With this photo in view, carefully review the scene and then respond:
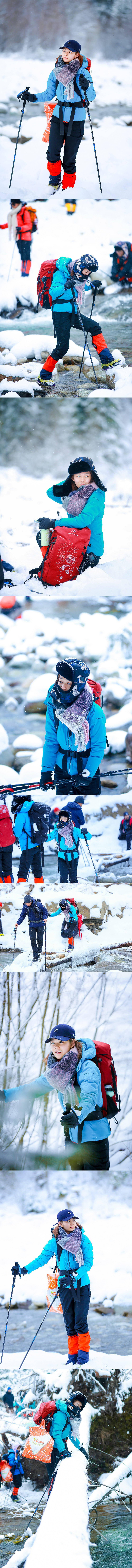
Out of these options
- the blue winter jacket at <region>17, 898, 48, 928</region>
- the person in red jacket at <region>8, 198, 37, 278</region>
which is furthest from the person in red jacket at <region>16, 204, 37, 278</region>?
the blue winter jacket at <region>17, 898, 48, 928</region>

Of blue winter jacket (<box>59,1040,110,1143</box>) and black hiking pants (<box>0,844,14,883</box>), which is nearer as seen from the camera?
blue winter jacket (<box>59,1040,110,1143</box>)

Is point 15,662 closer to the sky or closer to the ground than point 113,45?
closer to the ground

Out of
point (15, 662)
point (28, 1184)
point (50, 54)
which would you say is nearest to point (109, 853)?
point (15, 662)

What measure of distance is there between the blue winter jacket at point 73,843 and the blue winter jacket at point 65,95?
7.34ft

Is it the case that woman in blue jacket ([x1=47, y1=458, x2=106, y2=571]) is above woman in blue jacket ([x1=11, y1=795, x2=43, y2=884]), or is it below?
above

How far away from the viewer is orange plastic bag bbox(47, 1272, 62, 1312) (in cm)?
285

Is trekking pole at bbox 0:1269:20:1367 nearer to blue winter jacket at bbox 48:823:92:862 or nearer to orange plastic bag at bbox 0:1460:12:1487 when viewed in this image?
orange plastic bag at bbox 0:1460:12:1487

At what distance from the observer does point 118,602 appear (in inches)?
113

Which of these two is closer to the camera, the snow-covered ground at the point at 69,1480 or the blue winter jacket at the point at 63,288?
the snow-covered ground at the point at 69,1480

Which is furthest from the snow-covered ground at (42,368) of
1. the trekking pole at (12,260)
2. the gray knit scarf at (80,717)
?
the gray knit scarf at (80,717)

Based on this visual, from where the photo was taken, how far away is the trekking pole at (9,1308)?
9.42 feet

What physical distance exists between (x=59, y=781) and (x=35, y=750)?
0.12m

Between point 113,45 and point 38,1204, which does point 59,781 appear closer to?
point 38,1204

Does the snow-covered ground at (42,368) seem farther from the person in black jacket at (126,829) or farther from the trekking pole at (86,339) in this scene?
the person in black jacket at (126,829)
